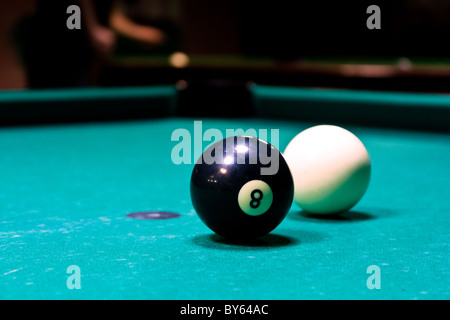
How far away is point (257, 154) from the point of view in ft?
9.79

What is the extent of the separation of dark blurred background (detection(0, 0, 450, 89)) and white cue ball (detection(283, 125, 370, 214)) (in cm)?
698

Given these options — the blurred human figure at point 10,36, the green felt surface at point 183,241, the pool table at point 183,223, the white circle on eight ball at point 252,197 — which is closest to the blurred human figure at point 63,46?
the blurred human figure at point 10,36

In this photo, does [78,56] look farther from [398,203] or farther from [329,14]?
[398,203]

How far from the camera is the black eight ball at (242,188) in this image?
293 centimetres

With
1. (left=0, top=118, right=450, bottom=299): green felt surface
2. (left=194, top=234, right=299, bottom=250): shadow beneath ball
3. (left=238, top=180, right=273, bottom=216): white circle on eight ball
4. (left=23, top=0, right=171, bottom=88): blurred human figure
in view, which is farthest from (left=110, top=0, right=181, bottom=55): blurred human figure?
(left=238, top=180, right=273, bottom=216): white circle on eight ball

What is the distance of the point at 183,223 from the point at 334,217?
2.29 feet

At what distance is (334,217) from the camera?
11.7 ft

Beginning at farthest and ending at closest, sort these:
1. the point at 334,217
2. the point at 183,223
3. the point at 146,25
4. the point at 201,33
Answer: the point at 201,33
the point at 146,25
the point at 334,217
the point at 183,223

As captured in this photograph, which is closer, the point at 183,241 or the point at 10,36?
the point at 183,241

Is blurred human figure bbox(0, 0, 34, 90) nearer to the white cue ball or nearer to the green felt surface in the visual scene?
the green felt surface
